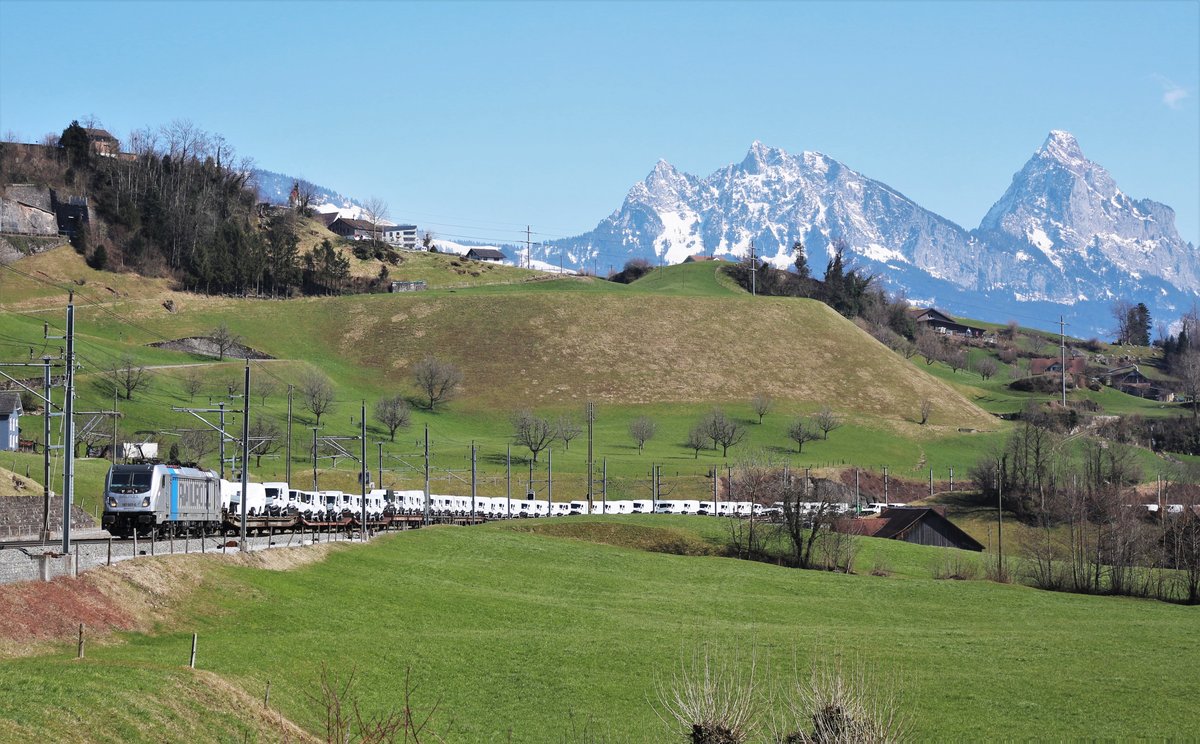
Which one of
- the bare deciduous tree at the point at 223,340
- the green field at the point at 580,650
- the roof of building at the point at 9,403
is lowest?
the green field at the point at 580,650

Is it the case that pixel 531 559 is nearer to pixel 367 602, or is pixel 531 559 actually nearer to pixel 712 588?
pixel 712 588

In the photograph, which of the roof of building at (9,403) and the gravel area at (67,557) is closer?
the gravel area at (67,557)

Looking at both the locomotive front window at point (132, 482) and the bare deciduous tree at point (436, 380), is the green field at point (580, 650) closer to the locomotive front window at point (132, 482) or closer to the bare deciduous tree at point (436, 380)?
the locomotive front window at point (132, 482)

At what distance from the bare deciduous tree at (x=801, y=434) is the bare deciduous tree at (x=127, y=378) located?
7370cm

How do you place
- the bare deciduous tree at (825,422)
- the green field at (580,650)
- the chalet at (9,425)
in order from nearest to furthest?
the green field at (580,650) → the chalet at (9,425) → the bare deciduous tree at (825,422)

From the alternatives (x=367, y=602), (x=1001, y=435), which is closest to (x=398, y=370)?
(x=1001, y=435)

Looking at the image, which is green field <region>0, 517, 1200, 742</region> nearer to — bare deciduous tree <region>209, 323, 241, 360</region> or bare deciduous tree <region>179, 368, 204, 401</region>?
bare deciduous tree <region>179, 368, 204, 401</region>

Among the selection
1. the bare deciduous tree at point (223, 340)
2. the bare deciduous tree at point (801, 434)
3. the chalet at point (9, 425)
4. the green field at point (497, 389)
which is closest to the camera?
the chalet at point (9, 425)

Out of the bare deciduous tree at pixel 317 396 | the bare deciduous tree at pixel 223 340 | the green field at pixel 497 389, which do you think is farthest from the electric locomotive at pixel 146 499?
the bare deciduous tree at pixel 223 340

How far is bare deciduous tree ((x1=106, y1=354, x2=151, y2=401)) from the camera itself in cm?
13500

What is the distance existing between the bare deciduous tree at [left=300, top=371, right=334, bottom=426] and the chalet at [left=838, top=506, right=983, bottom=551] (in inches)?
2465

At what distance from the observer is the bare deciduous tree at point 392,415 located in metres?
145

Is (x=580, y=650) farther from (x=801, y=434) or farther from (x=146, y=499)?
(x=801, y=434)

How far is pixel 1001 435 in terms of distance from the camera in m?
175
